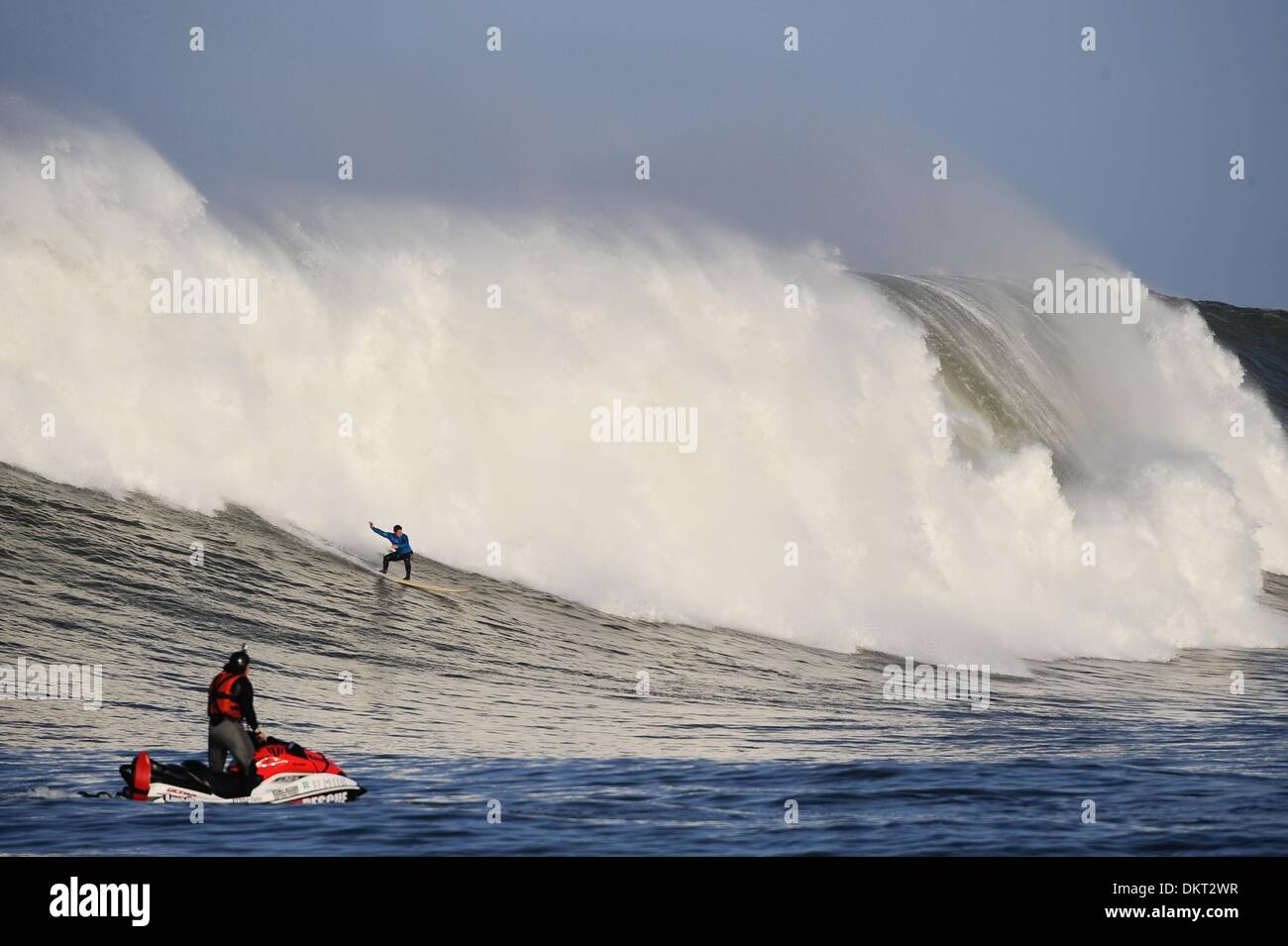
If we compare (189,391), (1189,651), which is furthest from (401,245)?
(1189,651)

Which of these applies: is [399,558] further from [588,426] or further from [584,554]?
[588,426]

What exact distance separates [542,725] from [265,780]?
123 inches

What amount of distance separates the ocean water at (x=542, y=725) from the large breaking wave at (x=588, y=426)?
928 mm

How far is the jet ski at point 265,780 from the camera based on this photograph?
29.9 ft

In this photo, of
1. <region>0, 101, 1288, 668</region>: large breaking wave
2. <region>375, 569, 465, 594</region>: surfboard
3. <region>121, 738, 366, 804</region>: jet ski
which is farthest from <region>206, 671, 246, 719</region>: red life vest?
<region>0, 101, 1288, 668</region>: large breaking wave

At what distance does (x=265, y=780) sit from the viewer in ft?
30.7

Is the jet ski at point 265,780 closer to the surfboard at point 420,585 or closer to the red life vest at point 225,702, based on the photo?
the red life vest at point 225,702

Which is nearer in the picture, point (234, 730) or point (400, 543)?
point (234, 730)

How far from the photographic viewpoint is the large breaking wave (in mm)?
17547

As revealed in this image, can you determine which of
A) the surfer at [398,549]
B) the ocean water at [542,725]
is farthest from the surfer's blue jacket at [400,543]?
the ocean water at [542,725]

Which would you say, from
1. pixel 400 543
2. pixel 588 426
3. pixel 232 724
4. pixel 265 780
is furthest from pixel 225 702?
pixel 588 426

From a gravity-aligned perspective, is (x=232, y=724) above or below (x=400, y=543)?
below
